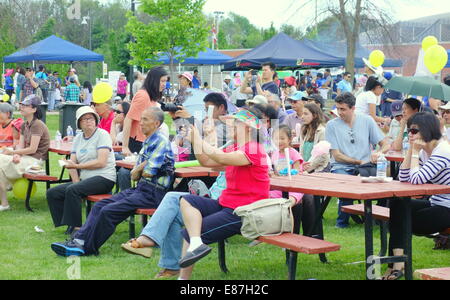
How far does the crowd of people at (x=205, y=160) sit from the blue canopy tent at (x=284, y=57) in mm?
9669

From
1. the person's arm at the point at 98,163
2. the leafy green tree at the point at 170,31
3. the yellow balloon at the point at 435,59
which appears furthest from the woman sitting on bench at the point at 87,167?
the leafy green tree at the point at 170,31

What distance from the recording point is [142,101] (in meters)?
7.66

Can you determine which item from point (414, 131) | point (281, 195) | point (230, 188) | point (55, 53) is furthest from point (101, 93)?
point (55, 53)

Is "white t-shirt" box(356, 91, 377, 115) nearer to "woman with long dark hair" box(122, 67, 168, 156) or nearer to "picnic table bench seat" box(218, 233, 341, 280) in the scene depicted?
"woman with long dark hair" box(122, 67, 168, 156)

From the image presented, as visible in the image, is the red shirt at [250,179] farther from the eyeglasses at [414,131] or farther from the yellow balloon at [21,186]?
the yellow balloon at [21,186]

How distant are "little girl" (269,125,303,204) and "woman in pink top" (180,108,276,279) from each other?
2.85ft

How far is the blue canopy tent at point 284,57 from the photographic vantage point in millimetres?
19688

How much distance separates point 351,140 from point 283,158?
1.56 metres

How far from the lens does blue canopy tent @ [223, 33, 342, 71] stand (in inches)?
775

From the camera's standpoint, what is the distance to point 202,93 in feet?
39.5

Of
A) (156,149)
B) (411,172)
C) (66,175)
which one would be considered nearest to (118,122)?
(66,175)

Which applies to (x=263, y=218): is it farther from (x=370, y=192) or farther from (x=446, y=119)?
(x=446, y=119)

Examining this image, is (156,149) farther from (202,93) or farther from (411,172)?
(202,93)
